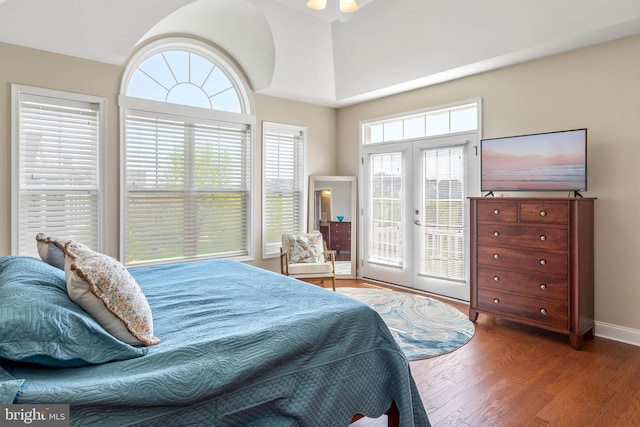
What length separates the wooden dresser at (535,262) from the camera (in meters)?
3.22

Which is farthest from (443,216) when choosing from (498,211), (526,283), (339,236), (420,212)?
(339,236)

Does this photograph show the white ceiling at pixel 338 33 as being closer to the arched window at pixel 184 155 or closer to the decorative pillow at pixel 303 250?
the arched window at pixel 184 155

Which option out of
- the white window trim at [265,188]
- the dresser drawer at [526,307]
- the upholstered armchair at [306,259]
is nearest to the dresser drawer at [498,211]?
the dresser drawer at [526,307]

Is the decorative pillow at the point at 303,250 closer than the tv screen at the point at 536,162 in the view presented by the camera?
No

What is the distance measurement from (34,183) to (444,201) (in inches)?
167

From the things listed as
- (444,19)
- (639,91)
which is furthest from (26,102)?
(639,91)

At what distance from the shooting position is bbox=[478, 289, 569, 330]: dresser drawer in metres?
3.28

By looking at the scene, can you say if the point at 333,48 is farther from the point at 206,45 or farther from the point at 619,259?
the point at 619,259

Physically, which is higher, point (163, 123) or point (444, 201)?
point (163, 123)

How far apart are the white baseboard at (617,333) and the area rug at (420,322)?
1077 millimetres

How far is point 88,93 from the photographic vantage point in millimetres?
3789

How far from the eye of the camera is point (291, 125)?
213 inches

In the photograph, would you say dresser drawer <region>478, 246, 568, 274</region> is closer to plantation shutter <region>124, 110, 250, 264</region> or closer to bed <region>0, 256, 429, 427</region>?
bed <region>0, 256, 429, 427</region>

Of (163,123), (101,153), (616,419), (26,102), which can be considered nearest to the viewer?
(616,419)
